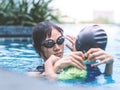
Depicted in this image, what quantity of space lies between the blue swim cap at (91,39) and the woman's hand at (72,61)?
0.53 ft

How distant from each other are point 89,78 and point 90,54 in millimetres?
512

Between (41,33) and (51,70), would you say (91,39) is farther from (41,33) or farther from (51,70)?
(41,33)

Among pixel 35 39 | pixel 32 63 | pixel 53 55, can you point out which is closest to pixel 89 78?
pixel 53 55

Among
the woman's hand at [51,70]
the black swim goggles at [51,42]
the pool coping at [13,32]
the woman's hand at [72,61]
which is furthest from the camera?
the pool coping at [13,32]

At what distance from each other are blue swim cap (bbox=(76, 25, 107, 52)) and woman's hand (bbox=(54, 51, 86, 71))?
0.53 feet

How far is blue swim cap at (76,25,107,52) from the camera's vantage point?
2.70m

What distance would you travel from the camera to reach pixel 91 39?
2697mm

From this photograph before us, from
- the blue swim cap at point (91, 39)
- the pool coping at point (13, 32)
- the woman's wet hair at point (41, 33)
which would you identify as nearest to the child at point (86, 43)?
the blue swim cap at point (91, 39)

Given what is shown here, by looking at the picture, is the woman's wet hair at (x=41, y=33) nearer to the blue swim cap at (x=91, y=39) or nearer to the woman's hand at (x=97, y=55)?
the blue swim cap at (x=91, y=39)

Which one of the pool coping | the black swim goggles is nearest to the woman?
the black swim goggles

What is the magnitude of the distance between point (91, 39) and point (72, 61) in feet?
0.79

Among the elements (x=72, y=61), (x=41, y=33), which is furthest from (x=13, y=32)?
(x=72, y=61)

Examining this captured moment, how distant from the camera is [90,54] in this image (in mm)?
2574

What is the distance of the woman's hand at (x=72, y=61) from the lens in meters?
2.54
